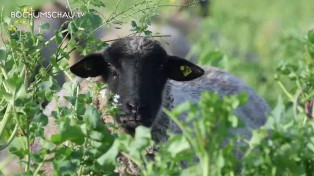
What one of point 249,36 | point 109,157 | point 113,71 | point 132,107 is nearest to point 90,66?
point 113,71

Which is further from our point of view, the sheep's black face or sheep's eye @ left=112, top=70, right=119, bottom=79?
sheep's eye @ left=112, top=70, right=119, bottom=79

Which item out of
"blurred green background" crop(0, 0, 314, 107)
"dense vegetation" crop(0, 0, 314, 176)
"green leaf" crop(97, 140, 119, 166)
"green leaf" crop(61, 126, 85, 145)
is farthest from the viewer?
"blurred green background" crop(0, 0, 314, 107)

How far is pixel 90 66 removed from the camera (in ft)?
20.9

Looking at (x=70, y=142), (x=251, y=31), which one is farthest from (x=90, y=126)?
(x=251, y=31)

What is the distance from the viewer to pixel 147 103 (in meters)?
5.90

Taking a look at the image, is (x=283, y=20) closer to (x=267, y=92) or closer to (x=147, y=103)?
A: (x=267, y=92)

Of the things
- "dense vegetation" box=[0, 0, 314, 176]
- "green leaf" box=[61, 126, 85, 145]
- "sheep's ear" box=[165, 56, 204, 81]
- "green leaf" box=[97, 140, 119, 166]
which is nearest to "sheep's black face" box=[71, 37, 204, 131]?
"sheep's ear" box=[165, 56, 204, 81]

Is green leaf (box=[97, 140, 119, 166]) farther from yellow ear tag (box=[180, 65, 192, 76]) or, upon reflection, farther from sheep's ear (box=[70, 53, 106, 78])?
yellow ear tag (box=[180, 65, 192, 76])

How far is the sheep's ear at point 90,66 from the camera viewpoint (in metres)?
6.35

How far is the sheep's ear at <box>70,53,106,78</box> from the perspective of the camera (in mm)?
6348

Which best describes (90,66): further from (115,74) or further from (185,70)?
(185,70)

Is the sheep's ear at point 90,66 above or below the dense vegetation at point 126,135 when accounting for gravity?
below

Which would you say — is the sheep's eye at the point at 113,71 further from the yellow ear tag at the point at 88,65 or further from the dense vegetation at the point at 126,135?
the dense vegetation at the point at 126,135

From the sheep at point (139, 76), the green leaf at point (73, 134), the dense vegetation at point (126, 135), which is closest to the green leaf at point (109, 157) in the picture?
the dense vegetation at point (126, 135)
